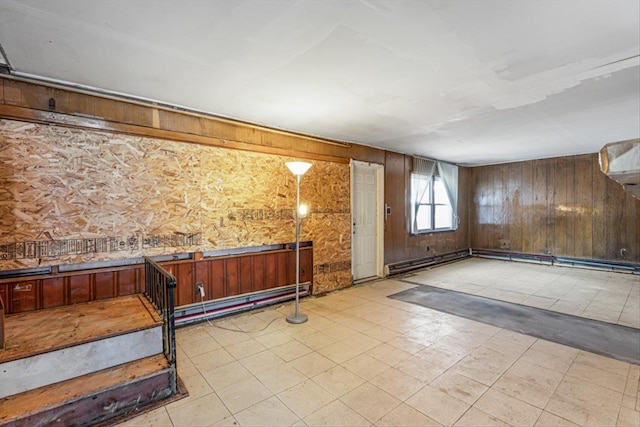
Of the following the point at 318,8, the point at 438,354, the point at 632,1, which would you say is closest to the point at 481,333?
Answer: the point at 438,354

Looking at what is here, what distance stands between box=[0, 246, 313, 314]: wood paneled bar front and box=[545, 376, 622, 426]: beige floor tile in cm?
320

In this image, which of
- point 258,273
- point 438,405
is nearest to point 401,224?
point 258,273

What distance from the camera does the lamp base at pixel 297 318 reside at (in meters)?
3.69

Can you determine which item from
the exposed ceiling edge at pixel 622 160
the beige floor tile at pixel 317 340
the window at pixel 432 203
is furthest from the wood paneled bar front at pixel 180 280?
the exposed ceiling edge at pixel 622 160

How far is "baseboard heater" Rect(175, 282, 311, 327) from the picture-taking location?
3.60m

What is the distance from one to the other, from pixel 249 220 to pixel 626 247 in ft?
25.1

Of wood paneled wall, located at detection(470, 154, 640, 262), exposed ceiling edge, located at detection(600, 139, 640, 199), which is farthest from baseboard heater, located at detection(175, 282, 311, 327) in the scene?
wood paneled wall, located at detection(470, 154, 640, 262)

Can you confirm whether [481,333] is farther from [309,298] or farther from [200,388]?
[200,388]

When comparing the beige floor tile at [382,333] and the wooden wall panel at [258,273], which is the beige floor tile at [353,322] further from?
the wooden wall panel at [258,273]

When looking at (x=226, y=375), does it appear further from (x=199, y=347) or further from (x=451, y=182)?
Answer: (x=451, y=182)

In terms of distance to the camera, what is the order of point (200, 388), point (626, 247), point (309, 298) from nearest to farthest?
point (200, 388), point (309, 298), point (626, 247)

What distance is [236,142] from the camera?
391 centimetres

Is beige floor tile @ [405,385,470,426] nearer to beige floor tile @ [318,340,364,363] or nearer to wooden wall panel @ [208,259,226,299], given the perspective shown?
beige floor tile @ [318,340,364,363]

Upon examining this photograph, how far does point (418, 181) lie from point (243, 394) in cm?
576
